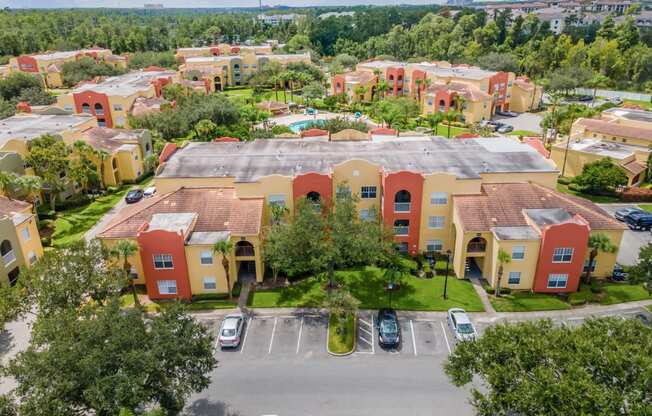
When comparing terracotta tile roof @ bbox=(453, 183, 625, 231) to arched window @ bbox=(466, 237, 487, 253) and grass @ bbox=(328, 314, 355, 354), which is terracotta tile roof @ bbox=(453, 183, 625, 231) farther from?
grass @ bbox=(328, 314, 355, 354)

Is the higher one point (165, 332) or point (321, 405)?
point (165, 332)

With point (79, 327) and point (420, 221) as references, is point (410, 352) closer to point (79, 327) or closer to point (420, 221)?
point (420, 221)

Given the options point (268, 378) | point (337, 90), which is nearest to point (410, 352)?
point (268, 378)

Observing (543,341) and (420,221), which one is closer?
(543,341)

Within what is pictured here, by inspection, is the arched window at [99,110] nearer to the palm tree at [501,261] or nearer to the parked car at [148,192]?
the parked car at [148,192]

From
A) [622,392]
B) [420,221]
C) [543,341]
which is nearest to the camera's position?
[622,392]

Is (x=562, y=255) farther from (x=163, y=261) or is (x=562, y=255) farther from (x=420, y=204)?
(x=163, y=261)
